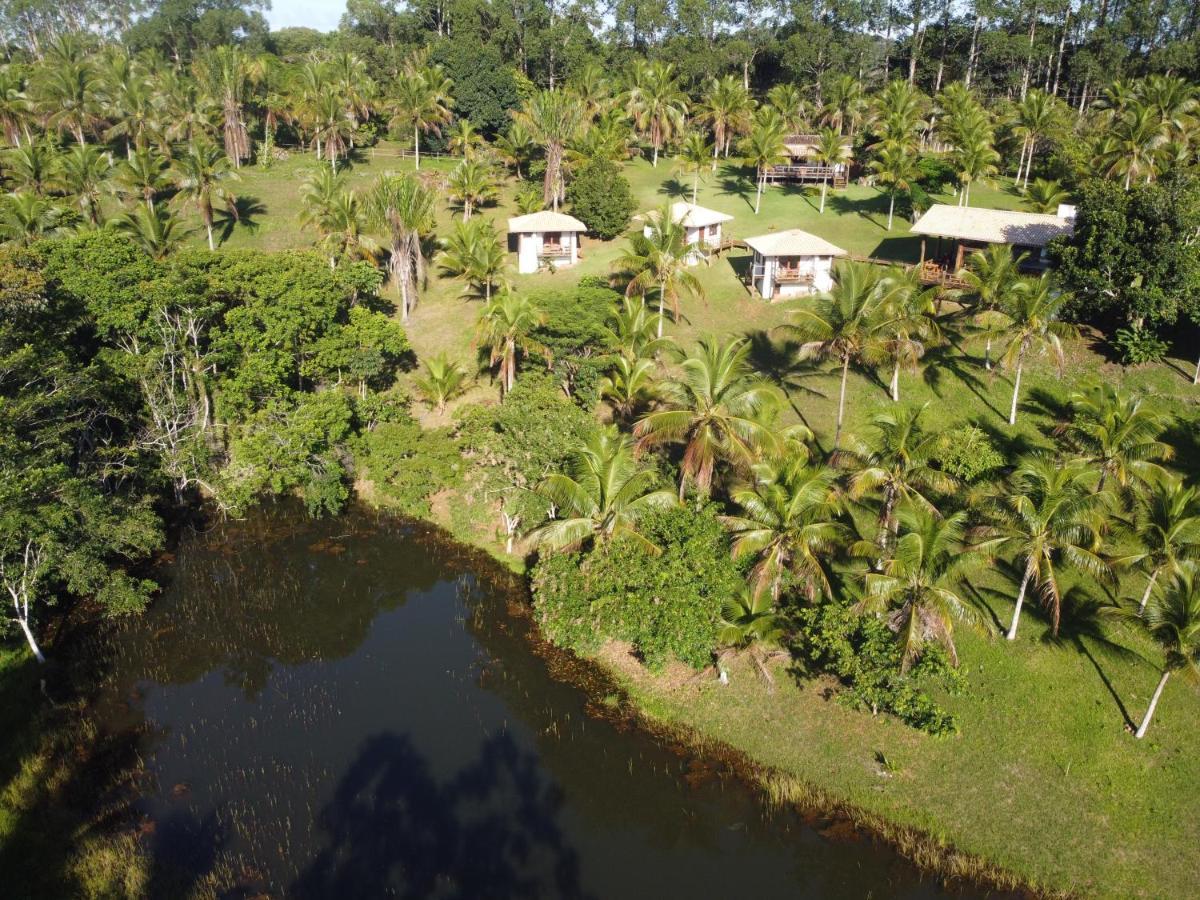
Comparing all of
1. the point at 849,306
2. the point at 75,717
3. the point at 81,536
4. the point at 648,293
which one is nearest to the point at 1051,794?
the point at 849,306

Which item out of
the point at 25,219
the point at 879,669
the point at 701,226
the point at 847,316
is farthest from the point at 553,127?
the point at 879,669

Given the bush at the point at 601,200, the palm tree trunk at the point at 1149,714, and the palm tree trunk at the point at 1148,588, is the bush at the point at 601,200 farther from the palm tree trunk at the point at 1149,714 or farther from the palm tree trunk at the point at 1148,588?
the palm tree trunk at the point at 1149,714

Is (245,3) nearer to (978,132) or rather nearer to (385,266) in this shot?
(385,266)

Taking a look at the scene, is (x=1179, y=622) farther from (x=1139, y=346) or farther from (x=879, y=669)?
(x=1139, y=346)

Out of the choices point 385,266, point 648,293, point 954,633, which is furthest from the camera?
point 385,266

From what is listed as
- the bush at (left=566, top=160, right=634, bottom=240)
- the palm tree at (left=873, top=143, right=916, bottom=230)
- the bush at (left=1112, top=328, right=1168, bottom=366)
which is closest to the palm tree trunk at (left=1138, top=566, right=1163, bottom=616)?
the bush at (left=1112, top=328, right=1168, bottom=366)
